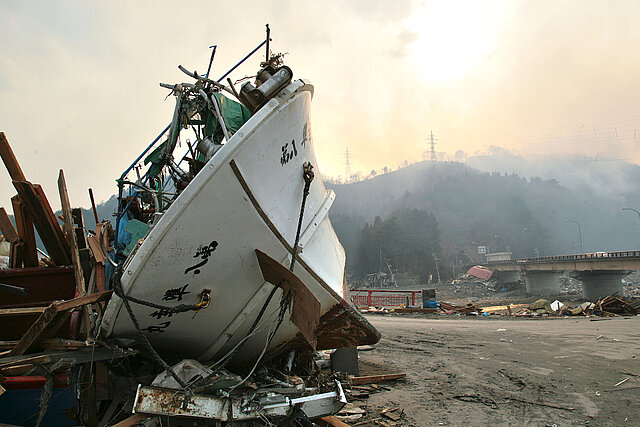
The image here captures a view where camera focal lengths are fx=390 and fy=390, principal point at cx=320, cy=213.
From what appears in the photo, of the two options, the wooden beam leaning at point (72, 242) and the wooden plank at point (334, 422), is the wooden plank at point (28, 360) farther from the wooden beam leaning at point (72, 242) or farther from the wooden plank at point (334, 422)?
the wooden plank at point (334, 422)

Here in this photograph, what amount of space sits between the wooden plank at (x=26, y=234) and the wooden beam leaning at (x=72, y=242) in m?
0.44

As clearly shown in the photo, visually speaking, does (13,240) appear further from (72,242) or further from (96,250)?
(96,250)

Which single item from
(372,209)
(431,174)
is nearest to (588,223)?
(431,174)

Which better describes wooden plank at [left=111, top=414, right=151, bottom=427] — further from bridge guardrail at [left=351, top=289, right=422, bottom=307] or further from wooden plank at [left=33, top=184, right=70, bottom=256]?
bridge guardrail at [left=351, top=289, right=422, bottom=307]

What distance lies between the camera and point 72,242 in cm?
421

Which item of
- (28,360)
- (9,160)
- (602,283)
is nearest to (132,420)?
(28,360)

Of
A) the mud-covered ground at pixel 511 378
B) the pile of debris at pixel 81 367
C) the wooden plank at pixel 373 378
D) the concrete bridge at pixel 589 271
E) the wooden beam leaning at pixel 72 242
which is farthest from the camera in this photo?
the concrete bridge at pixel 589 271

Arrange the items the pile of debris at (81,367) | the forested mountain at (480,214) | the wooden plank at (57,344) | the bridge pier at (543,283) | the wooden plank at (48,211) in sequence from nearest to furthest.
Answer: the pile of debris at (81,367) → the wooden plank at (57,344) → the wooden plank at (48,211) → the bridge pier at (543,283) → the forested mountain at (480,214)

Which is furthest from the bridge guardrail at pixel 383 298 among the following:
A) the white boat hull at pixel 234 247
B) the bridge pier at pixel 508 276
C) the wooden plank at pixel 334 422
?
the bridge pier at pixel 508 276

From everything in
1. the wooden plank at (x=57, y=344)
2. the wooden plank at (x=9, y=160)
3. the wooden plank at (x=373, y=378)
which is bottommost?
the wooden plank at (x=373, y=378)

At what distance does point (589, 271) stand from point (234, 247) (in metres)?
43.7

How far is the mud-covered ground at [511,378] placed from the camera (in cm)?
455

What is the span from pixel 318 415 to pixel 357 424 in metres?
1.07

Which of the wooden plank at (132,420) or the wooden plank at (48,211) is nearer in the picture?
the wooden plank at (132,420)
